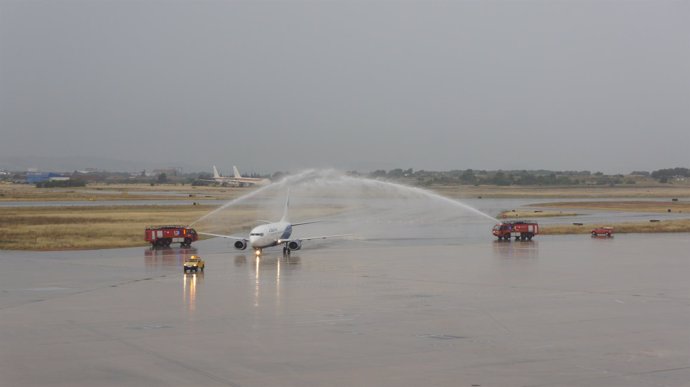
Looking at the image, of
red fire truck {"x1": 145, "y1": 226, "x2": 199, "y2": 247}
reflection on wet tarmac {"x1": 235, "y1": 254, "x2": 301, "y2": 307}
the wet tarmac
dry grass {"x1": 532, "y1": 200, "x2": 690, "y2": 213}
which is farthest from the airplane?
dry grass {"x1": 532, "y1": 200, "x2": 690, "y2": 213}

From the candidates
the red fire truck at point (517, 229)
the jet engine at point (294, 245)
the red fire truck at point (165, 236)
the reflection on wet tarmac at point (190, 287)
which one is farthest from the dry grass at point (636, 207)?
the reflection on wet tarmac at point (190, 287)

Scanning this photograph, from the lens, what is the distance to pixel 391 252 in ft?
213

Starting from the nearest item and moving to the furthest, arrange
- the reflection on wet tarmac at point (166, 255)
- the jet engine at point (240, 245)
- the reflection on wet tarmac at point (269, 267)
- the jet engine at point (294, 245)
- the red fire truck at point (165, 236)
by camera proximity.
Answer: the reflection on wet tarmac at point (269, 267) < the reflection on wet tarmac at point (166, 255) < the jet engine at point (240, 245) < the jet engine at point (294, 245) < the red fire truck at point (165, 236)

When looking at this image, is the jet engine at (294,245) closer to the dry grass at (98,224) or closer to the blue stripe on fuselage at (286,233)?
the blue stripe on fuselage at (286,233)

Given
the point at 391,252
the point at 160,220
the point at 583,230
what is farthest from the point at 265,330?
the point at 160,220

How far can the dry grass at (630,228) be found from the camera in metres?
87.6

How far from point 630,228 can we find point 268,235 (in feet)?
149

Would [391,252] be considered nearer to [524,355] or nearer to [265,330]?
[265,330]

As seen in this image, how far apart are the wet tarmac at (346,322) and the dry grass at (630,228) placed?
28474mm

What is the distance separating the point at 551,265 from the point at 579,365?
3066 centimetres

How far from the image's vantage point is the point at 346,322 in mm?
32438

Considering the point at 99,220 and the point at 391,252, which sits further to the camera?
the point at 99,220

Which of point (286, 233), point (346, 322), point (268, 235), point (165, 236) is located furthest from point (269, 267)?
point (346, 322)

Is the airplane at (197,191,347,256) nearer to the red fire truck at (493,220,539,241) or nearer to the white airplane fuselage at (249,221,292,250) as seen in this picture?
the white airplane fuselage at (249,221,292,250)
